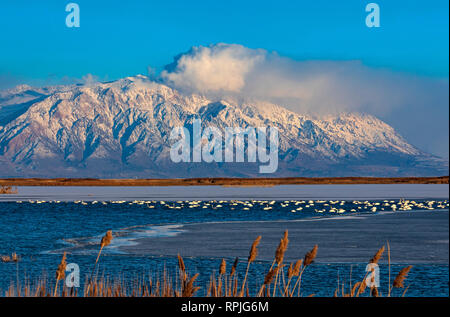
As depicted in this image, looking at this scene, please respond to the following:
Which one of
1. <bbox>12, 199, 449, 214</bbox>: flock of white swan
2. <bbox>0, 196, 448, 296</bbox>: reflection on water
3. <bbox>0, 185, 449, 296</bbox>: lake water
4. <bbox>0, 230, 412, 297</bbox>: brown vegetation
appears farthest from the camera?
<bbox>12, 199, 449, 214</bbox>: flock of white swan

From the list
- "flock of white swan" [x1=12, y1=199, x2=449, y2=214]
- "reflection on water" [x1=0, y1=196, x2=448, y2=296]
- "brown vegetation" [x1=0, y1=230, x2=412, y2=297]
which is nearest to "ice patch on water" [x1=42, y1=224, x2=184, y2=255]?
"reflection on water" [x1=0, y1=196, x2=448, y2=296]

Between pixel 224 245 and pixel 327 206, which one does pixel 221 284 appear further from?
pixel 327 206

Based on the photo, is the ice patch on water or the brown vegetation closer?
the brown vegetation

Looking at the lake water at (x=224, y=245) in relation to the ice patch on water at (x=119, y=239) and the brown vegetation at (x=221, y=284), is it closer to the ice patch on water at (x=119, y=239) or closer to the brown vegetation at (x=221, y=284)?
the ice patch on water at (x=119, y=239)

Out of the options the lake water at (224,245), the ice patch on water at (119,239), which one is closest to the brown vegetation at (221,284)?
the lake water at (224,245)

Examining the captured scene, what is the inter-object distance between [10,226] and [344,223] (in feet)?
90.1

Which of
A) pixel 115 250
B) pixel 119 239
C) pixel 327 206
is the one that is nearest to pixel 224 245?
pixel 115 250

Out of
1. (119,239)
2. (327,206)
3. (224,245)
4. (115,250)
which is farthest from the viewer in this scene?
(327,206)

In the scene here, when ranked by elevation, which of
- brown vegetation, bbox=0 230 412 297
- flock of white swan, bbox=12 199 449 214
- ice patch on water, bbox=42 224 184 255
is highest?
brown vegetation, bbox=0 230 412 297

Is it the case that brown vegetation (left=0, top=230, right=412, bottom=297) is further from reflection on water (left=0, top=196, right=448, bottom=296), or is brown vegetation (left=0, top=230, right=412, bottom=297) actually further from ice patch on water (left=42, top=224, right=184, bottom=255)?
ice patch on water (left=42, top=224, right=184, bottom=255)

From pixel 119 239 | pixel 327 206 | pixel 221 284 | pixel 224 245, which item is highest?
pixel 221 284

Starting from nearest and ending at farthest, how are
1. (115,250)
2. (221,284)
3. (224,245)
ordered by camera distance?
(221,284) < (115,250) < (224,245)
